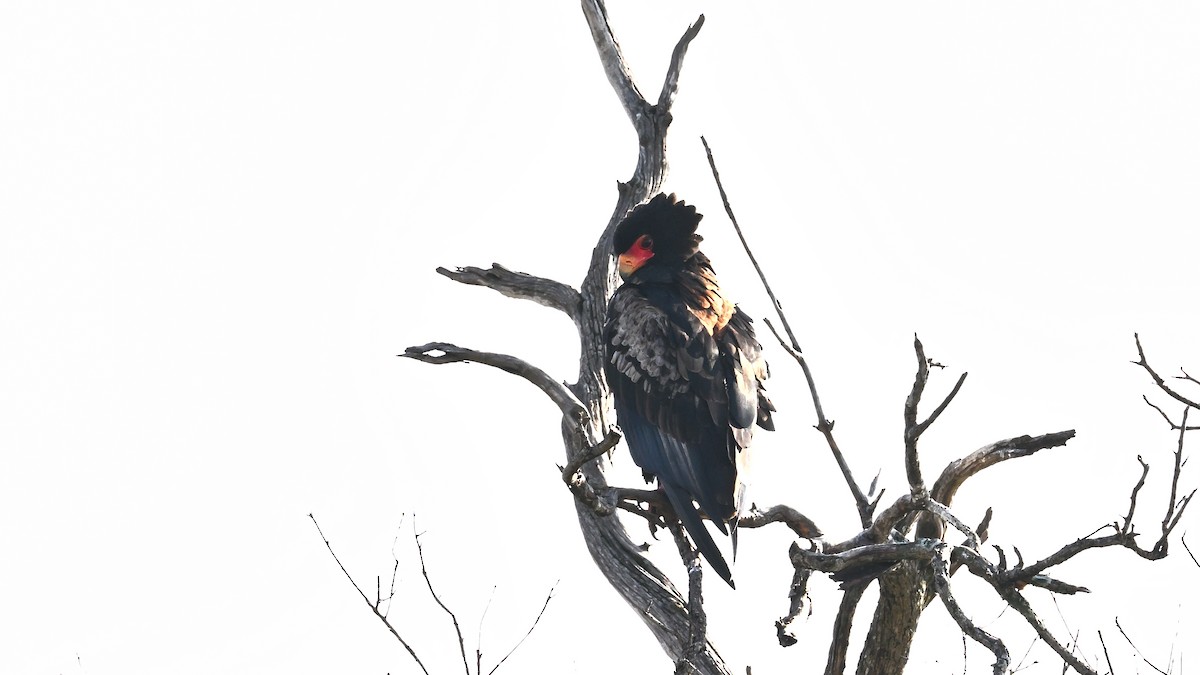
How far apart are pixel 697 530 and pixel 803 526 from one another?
1.45ft

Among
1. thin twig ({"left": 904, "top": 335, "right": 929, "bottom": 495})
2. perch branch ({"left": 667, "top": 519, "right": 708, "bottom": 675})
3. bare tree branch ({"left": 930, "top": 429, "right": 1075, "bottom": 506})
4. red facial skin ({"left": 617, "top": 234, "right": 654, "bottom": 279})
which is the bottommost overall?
perch branch ({"left": 667, "top": 519, "right": 708, "bottom": 675})

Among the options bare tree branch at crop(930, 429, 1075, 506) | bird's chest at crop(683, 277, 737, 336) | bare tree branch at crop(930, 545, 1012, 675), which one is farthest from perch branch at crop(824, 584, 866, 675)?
bird's chest at crop(683, 277, 737, 336)

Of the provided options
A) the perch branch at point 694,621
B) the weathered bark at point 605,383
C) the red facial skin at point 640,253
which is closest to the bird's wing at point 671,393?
the weathered bark at point 605,383

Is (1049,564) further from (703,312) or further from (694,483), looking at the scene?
(703,312)

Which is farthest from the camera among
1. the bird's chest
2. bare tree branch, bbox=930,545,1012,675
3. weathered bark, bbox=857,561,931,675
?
the bird's chest

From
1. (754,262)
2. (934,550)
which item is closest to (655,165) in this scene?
(754,262)

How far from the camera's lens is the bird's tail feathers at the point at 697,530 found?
600 centimetres

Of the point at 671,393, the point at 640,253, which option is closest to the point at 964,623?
the point at 671,393

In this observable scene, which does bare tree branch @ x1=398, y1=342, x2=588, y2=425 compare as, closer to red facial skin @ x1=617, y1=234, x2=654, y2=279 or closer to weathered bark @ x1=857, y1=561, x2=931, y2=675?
red facial skin @ x1=617, y1=234, x2=654, y2=279

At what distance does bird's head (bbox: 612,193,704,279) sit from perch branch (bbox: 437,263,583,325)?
0.98 feet

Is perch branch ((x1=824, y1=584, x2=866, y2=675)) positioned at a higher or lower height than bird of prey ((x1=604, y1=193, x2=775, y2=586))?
lower

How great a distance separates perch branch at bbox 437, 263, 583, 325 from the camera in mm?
7164

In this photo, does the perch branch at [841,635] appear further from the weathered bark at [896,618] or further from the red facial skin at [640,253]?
the red facial skin at [640,253]

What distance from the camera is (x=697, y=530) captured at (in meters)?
6.14
